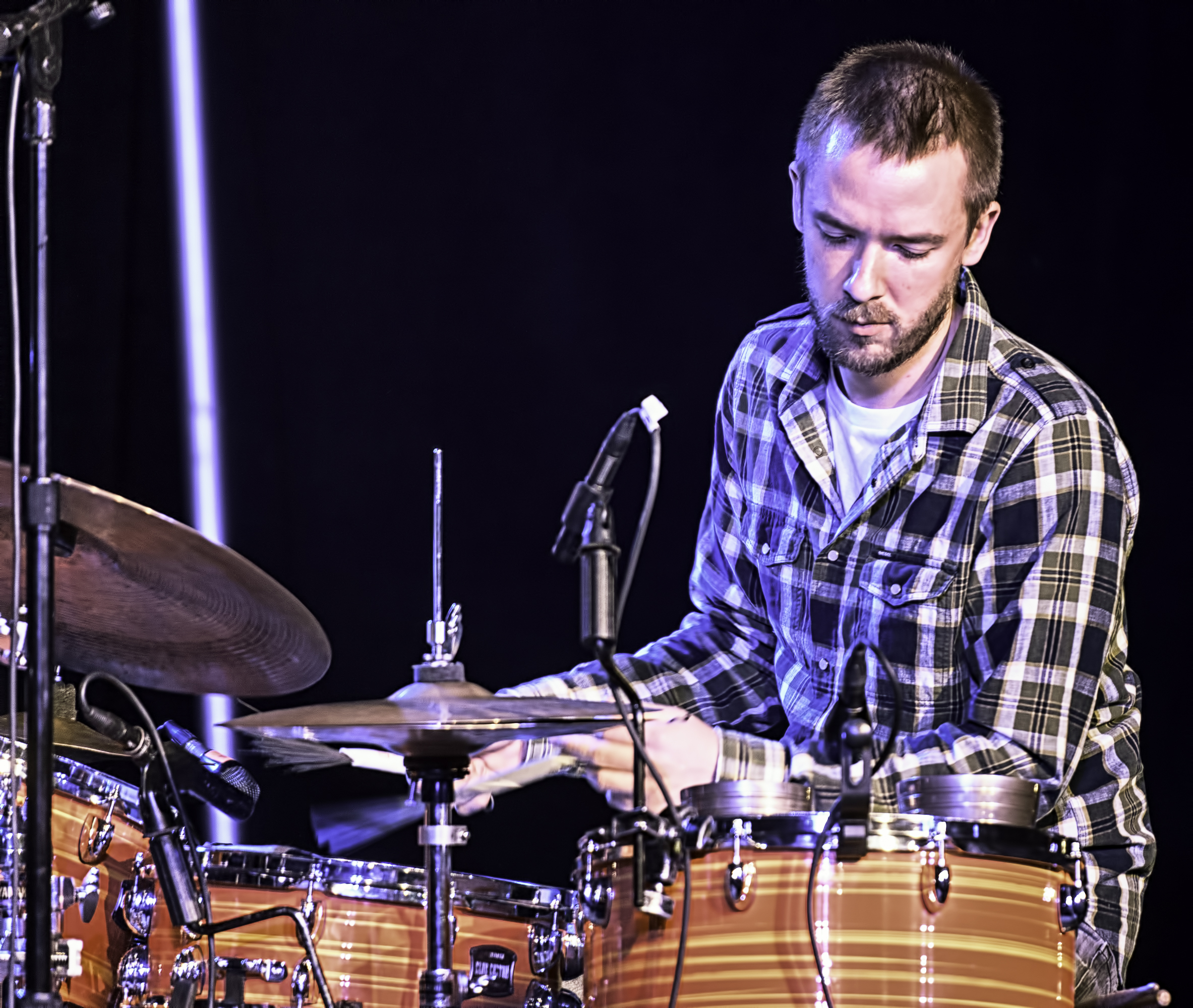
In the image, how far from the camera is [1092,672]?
1965mm

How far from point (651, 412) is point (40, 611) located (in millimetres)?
597

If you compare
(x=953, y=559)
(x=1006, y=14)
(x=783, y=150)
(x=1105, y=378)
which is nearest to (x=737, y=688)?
(x=953, y=559)

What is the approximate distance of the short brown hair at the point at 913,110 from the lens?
82.9 inches

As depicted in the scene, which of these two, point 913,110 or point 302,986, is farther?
point 913,110

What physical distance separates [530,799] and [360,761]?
121 cm

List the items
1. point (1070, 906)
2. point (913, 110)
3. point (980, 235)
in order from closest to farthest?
point (1070, 906) → point (913, 110) → point (980, 235)

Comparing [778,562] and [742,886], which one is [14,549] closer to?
[742,886]

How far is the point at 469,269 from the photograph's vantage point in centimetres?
312

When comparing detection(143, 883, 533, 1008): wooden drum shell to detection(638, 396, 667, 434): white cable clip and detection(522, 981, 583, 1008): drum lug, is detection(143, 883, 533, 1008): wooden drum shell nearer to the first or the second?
detection(522, 981, 583, 1008): drum lug

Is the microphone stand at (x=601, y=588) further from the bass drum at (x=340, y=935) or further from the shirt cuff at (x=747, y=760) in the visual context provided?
the bass drum at (x=340, y=935)

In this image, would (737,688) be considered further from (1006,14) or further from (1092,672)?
(1006,14)

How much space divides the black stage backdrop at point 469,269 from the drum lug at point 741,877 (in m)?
1.41

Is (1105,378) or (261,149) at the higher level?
(261,149)

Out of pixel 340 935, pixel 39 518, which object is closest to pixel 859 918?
pixel 340 935
